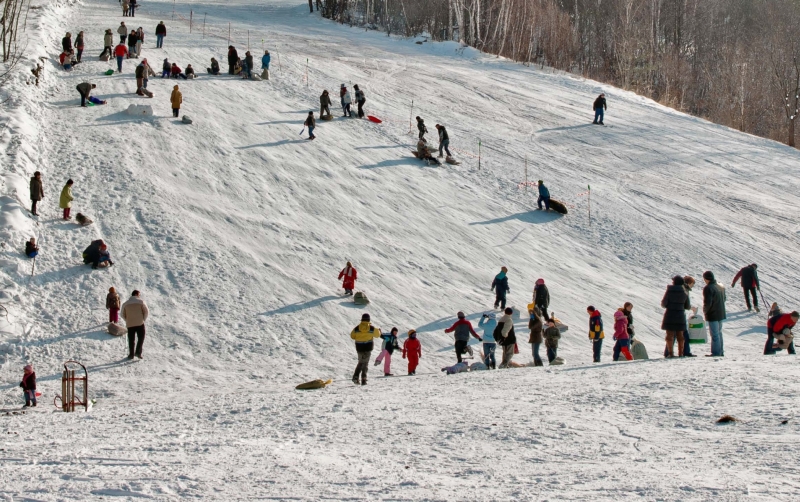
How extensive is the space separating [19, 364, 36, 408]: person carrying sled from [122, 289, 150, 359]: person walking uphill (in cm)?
250

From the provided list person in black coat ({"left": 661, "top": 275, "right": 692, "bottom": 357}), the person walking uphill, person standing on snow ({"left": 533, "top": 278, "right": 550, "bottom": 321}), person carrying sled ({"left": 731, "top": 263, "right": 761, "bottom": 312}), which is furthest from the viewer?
person carrying sled ({"left": 731, "top": 263, "right": 761, "bottom": 312})

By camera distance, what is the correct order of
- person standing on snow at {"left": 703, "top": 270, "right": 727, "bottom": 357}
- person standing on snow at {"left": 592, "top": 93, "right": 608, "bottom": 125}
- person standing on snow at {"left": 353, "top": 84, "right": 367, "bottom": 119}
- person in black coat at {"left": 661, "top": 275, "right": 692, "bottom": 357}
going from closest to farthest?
person standing on snow at {"left": 703, "top": 270, "right": 727, "bottom": 357}, person in black coat at {"left": 661, "top": 275, "right": 692, "bottom": 357}, person standing on snow at {"left": 353, "top": 84, "right": 367, "bottom": 119}, person standing on snow at {"left": 592, "top": 93, "right": 608, "bottom": 125}

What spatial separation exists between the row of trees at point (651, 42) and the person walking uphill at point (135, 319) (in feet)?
114

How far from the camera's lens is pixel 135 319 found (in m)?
14.7

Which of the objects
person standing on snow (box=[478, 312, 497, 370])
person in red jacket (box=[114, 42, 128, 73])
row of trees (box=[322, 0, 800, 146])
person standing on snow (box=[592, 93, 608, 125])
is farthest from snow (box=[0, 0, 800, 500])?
row of trees (box=[322, 0, 800, 146])

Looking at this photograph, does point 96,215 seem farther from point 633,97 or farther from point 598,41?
point 598,41

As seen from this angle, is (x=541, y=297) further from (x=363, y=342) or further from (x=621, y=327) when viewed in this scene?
(x=363, y=342)

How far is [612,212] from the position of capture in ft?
85.6

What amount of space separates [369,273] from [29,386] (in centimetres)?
918

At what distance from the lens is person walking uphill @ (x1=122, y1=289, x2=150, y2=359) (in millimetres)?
14594

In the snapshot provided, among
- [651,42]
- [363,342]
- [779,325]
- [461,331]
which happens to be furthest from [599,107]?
[651,42]

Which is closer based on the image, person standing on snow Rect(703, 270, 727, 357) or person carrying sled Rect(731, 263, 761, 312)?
person standing on snow Rect(703, 270, 727, 357)

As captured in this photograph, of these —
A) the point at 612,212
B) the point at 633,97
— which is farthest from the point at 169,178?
the point at 633,97

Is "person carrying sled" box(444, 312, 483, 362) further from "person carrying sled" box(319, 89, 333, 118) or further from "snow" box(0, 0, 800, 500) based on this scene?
"person carrying sled" box(319, 89, 333, 118)
